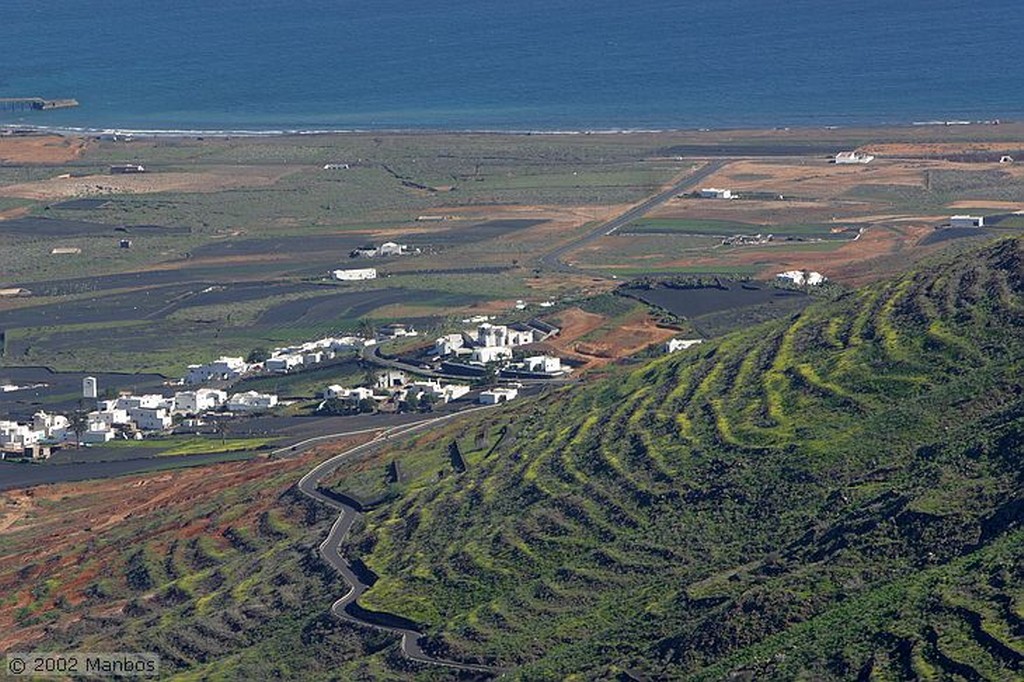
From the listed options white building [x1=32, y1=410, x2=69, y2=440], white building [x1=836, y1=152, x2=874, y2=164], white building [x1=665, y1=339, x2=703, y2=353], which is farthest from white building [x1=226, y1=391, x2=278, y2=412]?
white building [x1=836, y1=152, x2=874, y2=164]

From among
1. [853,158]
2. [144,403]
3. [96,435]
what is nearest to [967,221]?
[853,158]

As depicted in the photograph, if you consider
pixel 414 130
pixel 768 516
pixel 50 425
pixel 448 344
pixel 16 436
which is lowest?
pixel 16 436

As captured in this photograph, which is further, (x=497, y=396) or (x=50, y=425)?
(x=50, y=425)

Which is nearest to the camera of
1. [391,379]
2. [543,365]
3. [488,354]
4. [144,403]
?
[144,403]

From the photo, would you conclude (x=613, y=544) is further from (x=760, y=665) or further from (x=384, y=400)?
(x=384, y=400)

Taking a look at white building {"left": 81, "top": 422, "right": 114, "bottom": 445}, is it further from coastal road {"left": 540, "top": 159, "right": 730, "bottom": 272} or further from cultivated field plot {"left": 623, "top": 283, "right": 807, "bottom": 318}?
coastal road {"left": 540, "top": 159, "right": 730, "bottom": 272}

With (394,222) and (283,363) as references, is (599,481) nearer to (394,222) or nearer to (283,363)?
(283,363)

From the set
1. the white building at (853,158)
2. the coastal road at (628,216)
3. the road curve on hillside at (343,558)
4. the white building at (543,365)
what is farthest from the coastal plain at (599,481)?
the white building at (853,158)

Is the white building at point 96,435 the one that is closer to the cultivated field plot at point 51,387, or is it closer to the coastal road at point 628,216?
the cultivated field plot at point 51,387
